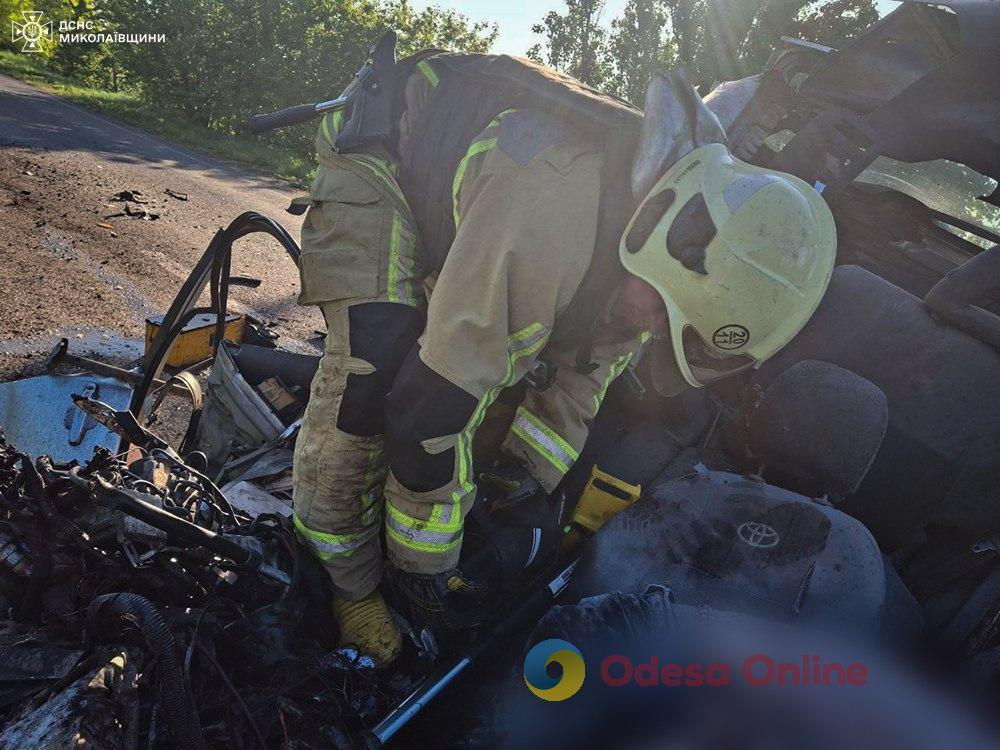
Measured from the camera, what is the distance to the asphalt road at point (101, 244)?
153 inches

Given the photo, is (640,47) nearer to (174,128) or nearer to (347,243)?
(174,128)

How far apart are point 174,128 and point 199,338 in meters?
11.2

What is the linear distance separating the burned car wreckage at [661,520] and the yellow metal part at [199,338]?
0.60m

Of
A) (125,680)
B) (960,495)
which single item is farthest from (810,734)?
(125,680)

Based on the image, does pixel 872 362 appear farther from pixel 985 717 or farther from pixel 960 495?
pixel 985 717

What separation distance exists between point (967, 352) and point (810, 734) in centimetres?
130

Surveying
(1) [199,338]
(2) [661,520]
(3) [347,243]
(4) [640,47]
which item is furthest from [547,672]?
(4) [640,47]

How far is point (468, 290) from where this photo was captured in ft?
5.17

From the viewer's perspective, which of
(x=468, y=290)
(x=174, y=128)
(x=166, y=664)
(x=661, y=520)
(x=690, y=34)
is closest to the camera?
(x=166, y=664)

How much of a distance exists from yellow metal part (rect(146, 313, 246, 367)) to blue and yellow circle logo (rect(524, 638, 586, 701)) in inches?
93.4

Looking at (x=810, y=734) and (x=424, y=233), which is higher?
(x=424, y=233)

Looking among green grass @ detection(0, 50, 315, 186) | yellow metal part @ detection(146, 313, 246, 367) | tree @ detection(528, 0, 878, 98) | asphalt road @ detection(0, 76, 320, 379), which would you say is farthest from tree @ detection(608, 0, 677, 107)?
yellow metal part @ detection(146, 313, 246, 367)

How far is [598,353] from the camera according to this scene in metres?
2.20

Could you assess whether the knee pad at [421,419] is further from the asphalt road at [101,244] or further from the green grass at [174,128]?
the green grass at [174,128]
